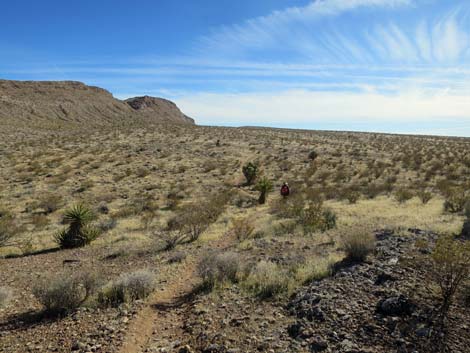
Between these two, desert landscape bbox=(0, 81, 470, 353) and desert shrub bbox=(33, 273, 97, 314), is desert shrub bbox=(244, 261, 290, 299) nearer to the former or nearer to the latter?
desert landscape bbox=(0, 81, 470, 353)

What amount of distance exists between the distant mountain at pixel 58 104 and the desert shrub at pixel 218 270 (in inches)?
2395

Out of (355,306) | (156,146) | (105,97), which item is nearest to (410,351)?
(355,306)

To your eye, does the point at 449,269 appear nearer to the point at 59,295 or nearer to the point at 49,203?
the point at 59,295

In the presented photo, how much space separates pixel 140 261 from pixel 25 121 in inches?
2562

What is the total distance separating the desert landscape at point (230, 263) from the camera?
560 cm

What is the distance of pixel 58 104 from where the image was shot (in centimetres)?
8294

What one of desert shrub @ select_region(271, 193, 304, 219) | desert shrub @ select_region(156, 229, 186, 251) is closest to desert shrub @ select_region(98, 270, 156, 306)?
desert shrub @ select_region(156, 229, 186, 251)

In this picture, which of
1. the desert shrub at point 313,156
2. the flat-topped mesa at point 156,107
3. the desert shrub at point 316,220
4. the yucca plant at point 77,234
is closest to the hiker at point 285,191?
the desert shrub at point 316,220

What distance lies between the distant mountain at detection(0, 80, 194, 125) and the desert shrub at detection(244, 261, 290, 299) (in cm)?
6160

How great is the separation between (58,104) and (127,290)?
88204mm

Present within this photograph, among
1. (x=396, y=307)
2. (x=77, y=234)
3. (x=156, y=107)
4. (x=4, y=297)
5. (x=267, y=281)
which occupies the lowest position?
(x=77, y=234)

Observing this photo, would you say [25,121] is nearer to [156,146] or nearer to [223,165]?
[156,146]

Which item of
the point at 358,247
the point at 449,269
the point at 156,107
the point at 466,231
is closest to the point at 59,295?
the point at 358,247

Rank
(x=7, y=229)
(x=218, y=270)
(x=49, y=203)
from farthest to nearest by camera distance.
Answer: (x=49, y=203)
(x=7, y=229)
(x=218, y=270)
